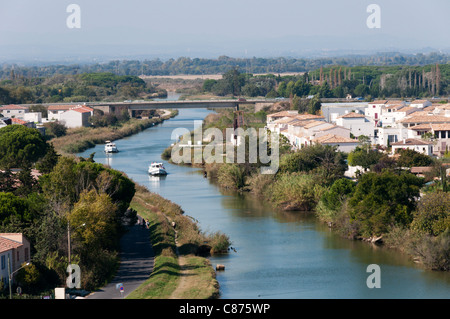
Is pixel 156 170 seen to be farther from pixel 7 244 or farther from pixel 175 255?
pixel 7 244

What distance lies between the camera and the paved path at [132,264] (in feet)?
48.4

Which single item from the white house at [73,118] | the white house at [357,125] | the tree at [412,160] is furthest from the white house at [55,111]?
the tree at [412,160]

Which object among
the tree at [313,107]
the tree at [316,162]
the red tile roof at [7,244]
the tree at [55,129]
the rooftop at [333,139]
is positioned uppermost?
the tree at [313,107]

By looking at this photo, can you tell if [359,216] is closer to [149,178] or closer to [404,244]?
[404,244]

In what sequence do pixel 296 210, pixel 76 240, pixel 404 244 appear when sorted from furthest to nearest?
pixel 296 210
pixel 404 244
pixel 76 240

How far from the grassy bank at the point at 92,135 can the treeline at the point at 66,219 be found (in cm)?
1831

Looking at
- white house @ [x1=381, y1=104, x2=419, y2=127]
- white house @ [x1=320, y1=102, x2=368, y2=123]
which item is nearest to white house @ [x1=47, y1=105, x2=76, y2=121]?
white house @ [x1=320, y1=102, x2=368, y2=123]

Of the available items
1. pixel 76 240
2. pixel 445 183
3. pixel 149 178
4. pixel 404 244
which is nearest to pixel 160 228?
pixel 76 240

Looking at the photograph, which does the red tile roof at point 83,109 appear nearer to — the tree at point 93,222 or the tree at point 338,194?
the tree at point 338,194

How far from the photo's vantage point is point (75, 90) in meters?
76.4

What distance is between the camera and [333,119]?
44156mm

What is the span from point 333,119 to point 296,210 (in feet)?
64.3

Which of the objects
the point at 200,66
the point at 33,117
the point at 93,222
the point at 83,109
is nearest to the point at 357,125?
the point at 33,117

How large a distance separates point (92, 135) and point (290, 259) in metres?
32.9
